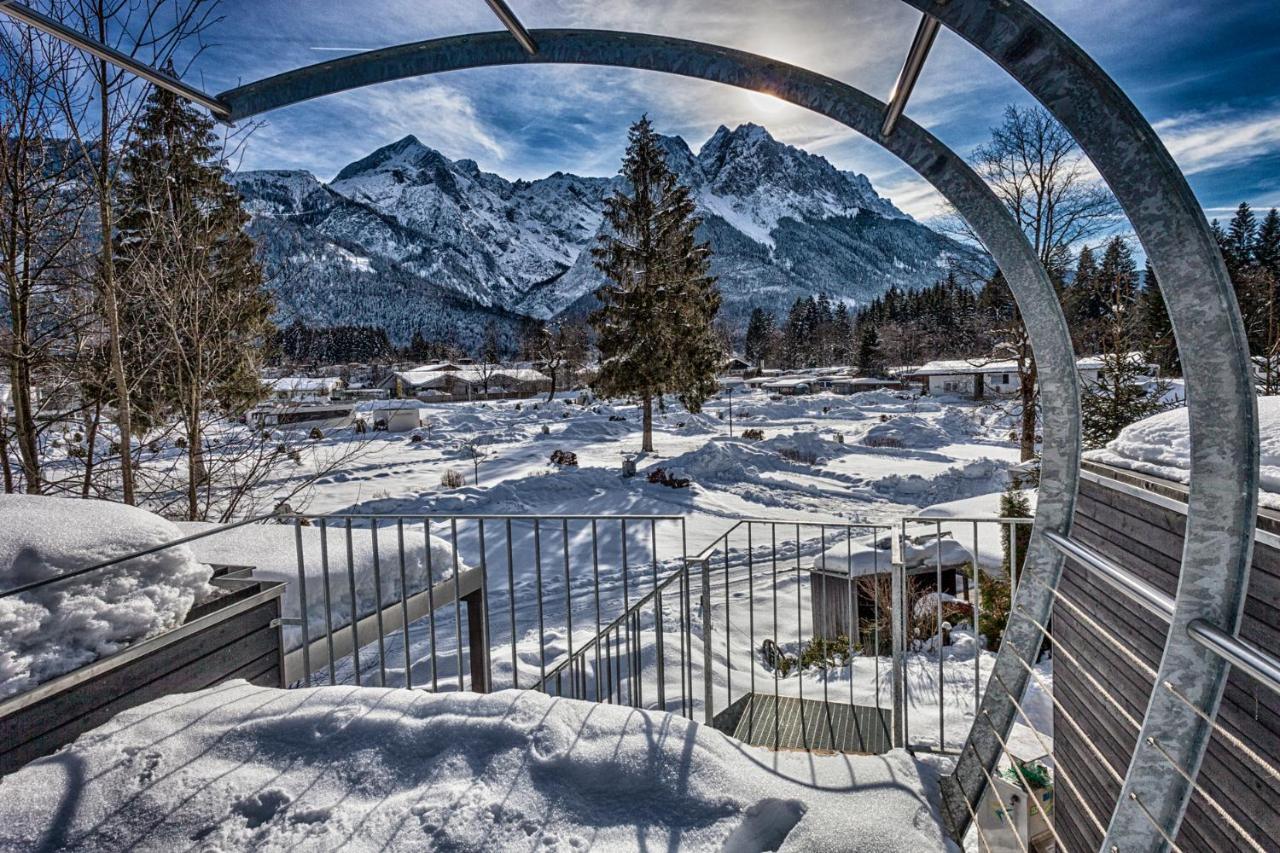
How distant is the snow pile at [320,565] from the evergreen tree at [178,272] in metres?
2.07

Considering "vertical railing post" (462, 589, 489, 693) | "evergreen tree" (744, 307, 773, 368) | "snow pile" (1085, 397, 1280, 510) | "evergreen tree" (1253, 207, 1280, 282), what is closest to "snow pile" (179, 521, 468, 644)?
"vertical railing post" (462, 589, 489, 693)

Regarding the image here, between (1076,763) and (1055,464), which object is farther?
(1076,763)

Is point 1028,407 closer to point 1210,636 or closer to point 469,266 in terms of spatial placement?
point 1210,636

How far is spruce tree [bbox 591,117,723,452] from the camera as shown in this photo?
20203mm

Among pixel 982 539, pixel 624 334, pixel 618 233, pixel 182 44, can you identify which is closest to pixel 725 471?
pixel 624 334

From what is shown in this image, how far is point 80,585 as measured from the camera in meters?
2.23

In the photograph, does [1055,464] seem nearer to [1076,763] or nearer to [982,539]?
[1076,763]

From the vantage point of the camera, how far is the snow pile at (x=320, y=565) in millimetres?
3414

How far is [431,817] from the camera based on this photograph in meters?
1.56

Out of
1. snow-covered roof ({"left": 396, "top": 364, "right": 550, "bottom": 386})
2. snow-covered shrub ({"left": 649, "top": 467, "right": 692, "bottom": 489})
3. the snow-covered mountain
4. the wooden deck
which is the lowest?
the wooden deck

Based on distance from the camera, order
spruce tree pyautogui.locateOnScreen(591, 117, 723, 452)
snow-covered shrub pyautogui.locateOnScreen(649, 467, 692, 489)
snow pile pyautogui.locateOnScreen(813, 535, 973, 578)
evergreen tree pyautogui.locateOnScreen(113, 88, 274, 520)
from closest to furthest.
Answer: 1. evergreen tree pyautogui.locateOnScreen(113, 88, 274, 520)
2. snow pile pyautogui.locateOnScreen(813, 535, 973, 578)
3. snow-covered shrub pyautogui.locateOnScreen(649, 467, 692, 489)
4. spruce tree pyautogui.locateOnScreen(591, 117, 723, 452)

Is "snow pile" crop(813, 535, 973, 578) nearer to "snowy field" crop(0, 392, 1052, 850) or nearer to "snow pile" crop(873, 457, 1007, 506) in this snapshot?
"snowy field" crop(0, 392, 1052, 850)

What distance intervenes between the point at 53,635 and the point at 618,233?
67.0 feet

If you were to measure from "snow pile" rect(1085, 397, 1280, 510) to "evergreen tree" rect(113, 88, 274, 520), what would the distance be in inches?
274
